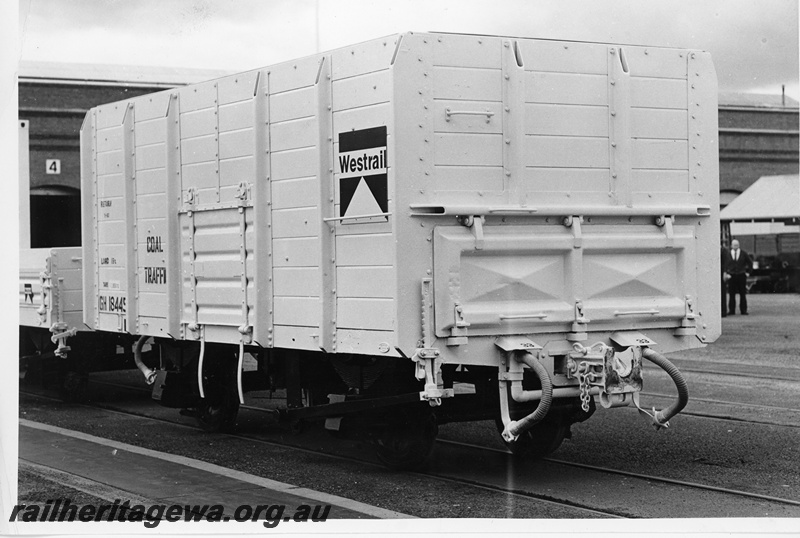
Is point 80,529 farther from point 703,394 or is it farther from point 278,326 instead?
point 703,394

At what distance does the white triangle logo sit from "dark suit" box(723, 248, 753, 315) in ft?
58.0

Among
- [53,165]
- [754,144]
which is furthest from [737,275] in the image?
[53,165]

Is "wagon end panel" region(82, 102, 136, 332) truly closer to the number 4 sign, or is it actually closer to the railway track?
the railway track

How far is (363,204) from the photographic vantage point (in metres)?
8.33

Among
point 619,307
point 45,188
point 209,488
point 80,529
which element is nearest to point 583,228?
point 619,307

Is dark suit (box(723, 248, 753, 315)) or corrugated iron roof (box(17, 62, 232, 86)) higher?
corrugated iron roof (box(17, 62, 232, 86))

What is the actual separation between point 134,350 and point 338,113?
14.5ft

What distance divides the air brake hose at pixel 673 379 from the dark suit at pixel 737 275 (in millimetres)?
16740

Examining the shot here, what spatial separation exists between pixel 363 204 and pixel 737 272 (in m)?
18.2

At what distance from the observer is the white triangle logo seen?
8.20m

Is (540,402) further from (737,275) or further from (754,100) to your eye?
(754,100)

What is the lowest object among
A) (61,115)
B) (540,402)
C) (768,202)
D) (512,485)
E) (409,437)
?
(512,485)

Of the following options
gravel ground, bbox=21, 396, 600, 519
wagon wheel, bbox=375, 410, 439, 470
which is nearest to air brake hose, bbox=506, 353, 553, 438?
gravel ground, bbox=21, 396, 600, 519

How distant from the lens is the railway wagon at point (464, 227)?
807 cm
